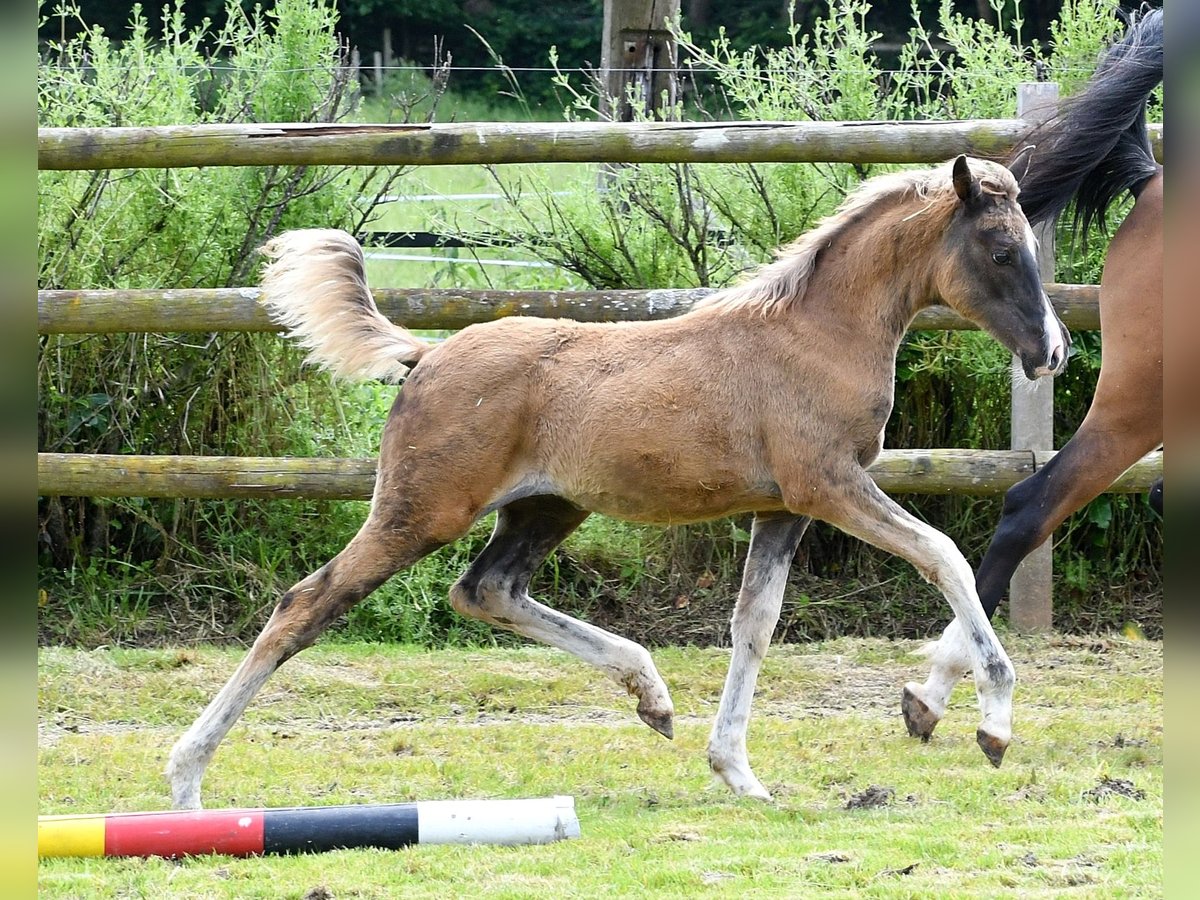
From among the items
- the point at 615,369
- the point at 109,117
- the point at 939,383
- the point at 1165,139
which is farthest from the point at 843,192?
the point at 1165,139

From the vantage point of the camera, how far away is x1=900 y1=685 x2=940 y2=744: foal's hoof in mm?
4457

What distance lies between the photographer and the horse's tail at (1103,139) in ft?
15.6

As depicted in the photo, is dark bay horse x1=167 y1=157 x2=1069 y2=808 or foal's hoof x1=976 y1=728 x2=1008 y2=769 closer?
foal's hoof x1=976 y1=728 x2=1008 y2=769

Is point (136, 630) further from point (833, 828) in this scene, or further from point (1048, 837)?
point (1048, 837)

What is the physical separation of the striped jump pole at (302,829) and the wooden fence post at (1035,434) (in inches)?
126

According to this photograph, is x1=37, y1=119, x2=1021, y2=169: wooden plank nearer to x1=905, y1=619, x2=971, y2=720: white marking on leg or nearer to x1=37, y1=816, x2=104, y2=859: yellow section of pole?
x1=905, y1=619, x2=971, y2=720: white marking on leg

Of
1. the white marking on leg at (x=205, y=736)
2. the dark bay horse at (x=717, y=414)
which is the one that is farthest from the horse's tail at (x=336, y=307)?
the white marking on leg at (x=205, y=736)

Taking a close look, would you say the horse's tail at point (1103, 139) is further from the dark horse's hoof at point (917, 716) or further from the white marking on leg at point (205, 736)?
the white marking on leg at point (205, 736)

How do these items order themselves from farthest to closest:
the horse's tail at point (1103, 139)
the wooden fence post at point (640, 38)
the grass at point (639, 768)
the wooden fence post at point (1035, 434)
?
1. the wooden fence post at point (640, 38)
2. the wooden fence post at point (1035, 434)
3. the horse's tail at point (1103, 139)
4. the grass at point (639, 768)

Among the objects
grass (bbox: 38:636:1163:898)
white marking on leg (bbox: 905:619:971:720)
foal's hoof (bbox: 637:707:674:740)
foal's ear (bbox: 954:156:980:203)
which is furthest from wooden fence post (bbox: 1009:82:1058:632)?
foal's hoof (bbox: 637:707:674:740)

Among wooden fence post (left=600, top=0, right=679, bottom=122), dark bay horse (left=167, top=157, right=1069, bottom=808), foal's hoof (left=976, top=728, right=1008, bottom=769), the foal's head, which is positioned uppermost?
wooden fence post (left=600, top=0, right=679, bottom=122)

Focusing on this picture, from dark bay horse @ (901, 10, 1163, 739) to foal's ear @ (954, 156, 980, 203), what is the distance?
32.4 inches

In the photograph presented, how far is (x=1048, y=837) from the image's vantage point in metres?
3.39

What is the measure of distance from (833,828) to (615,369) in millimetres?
1441
